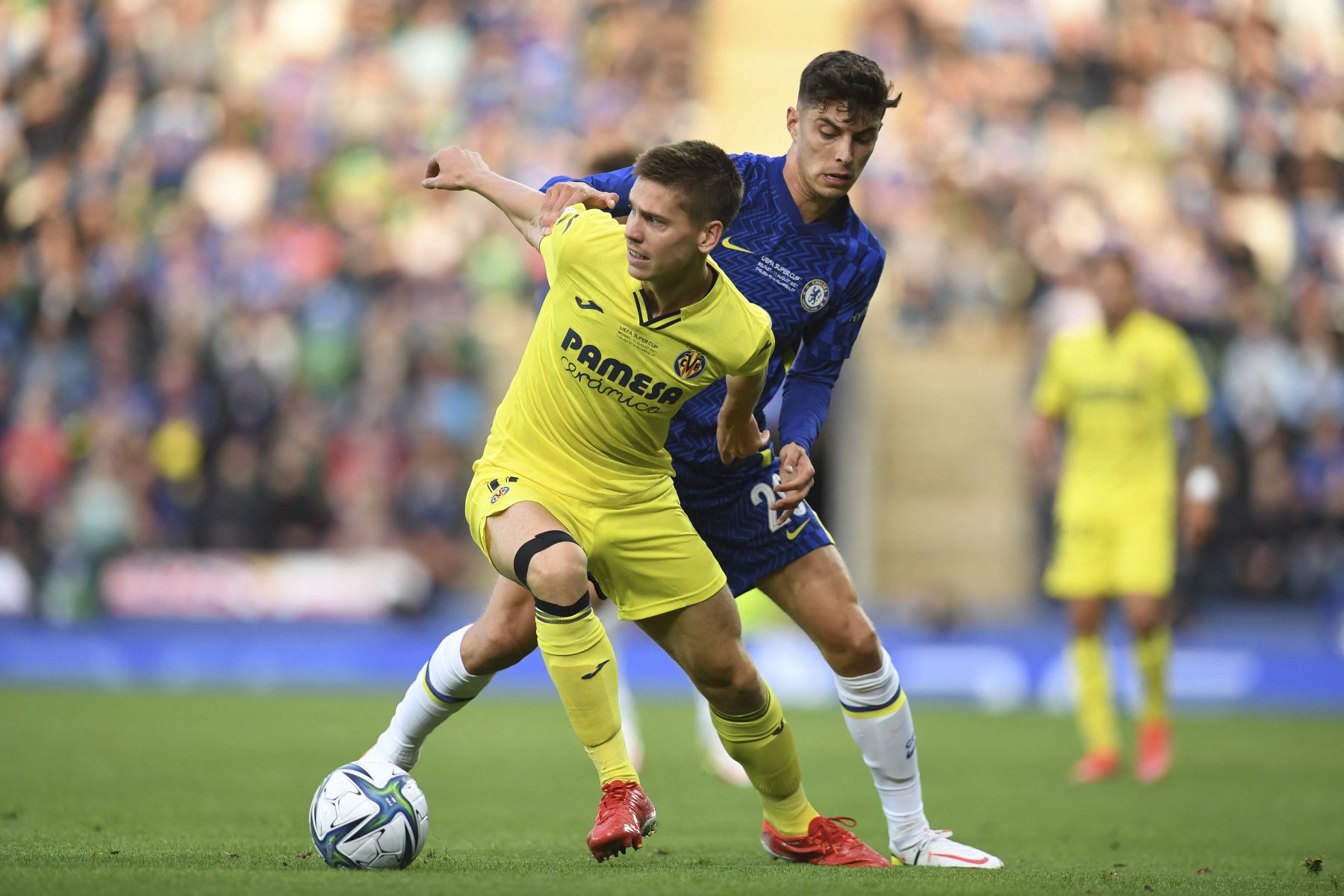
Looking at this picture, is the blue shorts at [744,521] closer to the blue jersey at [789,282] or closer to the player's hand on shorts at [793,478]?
the blue jersey at [789,282]

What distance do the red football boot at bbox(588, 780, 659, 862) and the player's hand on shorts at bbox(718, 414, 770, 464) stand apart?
1.04 meters

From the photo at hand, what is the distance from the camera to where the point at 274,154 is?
59.5 ft

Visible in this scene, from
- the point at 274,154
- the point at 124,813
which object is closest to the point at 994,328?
the point at 274,154

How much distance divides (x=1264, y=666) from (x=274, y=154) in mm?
11333

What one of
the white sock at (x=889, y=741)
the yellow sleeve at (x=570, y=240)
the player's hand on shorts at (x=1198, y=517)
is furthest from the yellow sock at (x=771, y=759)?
the player's hand on shorts at (x=1198, y=517)

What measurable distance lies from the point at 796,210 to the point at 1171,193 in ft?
44.2

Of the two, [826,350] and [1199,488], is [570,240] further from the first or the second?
Answer: [1199,488]

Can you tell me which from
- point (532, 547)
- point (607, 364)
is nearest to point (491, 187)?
point (607, 364)

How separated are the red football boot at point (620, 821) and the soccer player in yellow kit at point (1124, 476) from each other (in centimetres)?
487

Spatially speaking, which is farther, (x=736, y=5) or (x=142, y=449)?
(x=736, y=5)

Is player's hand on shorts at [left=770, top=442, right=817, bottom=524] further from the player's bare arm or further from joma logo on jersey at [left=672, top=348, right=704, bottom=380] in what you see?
joma logo on jersey at [left=672, top=348, right=704, bottom=380]

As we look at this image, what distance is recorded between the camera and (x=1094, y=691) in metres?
8.92

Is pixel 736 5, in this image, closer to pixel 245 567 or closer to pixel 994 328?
pixel 994 328

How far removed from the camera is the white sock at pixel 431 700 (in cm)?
523
